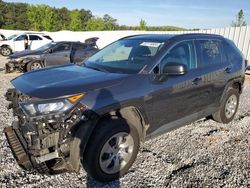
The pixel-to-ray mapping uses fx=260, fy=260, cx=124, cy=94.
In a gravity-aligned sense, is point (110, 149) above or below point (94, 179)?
above

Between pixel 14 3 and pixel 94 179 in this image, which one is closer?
pixel 94 179

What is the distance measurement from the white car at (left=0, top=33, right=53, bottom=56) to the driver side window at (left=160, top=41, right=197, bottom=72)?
16.9 m

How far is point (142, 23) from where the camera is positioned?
159 feet

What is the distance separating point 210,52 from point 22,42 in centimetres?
1817

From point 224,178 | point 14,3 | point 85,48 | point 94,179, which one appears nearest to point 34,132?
point 94,179

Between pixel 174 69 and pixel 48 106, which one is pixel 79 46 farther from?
pixel 48 106

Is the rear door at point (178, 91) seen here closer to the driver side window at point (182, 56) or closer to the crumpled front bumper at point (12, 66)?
the driver side window at point (182, 56)

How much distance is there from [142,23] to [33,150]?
47847 mm

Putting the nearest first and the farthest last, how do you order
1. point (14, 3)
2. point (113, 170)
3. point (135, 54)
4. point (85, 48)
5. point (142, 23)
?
1. point (113, 170)
2. point (135, 54)
3. point (85, 48)
4. point (142, 23)
5. point (14, 3)

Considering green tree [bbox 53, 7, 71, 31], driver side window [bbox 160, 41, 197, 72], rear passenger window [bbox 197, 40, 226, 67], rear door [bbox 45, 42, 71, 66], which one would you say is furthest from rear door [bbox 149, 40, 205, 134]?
green tree [bbox 53, 7, 71, 31]

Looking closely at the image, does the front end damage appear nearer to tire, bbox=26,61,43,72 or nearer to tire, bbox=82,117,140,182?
tire, bbox=82,117,140,182

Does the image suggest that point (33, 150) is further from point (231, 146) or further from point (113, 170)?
point (231, 146)

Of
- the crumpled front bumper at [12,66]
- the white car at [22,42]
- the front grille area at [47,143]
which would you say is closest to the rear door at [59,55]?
the crumpled front bumper at [12,66]

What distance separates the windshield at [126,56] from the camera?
3719 mm
